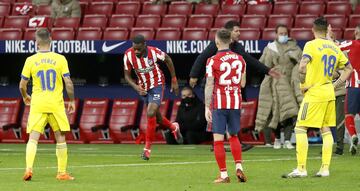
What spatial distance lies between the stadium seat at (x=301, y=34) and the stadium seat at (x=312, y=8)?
129 centimetres

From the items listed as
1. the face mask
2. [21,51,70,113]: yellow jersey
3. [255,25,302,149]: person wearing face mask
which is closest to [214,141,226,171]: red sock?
[21,51,70,113]: yellow jersey

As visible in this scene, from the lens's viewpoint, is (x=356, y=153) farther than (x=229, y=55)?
Yes

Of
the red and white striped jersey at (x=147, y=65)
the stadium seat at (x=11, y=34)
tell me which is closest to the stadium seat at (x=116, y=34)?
the stadium seat at (x=11, y=34)

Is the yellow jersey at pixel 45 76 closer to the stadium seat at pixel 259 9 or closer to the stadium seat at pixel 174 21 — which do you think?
the stadium seat at pixel 174 21

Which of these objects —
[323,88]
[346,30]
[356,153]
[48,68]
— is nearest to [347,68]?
[323,88]

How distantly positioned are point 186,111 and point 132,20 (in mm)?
2909

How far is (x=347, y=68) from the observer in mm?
14586

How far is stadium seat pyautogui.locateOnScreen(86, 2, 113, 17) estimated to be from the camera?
26.9 m

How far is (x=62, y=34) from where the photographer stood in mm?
25156

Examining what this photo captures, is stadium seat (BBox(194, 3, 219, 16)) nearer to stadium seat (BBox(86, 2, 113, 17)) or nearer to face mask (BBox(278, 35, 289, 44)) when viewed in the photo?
stadium seat (BBox(86, 2, 113, 17))

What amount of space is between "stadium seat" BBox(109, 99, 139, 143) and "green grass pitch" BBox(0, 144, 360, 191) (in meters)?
2.89

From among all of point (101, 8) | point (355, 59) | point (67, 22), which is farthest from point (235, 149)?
point (101, 8)

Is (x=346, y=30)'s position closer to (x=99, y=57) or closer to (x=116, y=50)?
(x=116, y=50)

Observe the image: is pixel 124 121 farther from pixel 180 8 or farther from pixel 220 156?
pixel 220 156
